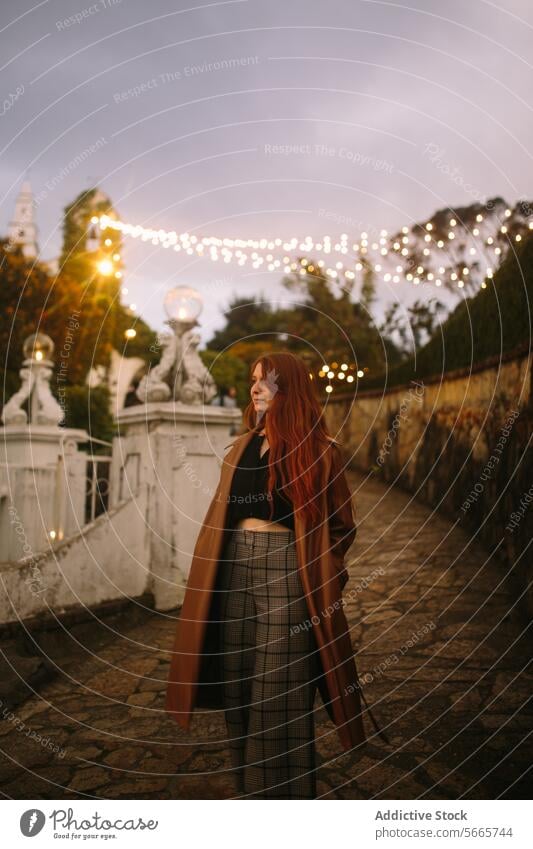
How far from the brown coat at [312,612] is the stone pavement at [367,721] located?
0.44 meters

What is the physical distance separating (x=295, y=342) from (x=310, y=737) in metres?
17.3

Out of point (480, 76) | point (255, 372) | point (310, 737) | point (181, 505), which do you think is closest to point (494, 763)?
point (310, 737)

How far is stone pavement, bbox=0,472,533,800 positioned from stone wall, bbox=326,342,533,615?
46 centimetres

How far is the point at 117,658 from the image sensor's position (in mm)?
4258

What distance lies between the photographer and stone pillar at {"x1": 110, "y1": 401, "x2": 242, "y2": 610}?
17.0 ft

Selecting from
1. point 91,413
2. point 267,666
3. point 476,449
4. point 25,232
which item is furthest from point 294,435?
point 25,232

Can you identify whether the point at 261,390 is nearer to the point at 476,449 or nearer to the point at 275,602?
the point at 275,602

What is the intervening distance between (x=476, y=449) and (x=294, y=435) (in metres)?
4.64

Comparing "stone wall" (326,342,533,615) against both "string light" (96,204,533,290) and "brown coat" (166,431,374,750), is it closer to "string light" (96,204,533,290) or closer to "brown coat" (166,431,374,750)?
"string light" (96,204,533,290)

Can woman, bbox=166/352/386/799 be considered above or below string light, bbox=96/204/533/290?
below

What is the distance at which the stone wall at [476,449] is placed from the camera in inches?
201

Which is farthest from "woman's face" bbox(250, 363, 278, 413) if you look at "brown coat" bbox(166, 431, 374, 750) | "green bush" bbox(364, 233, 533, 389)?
"green bush" bbox(364, 233, 533, 389)

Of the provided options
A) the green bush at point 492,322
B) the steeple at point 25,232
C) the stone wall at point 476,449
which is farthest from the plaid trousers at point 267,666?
the steeple at point 25,232

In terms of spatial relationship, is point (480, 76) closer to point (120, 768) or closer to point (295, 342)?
point (120, 768)
